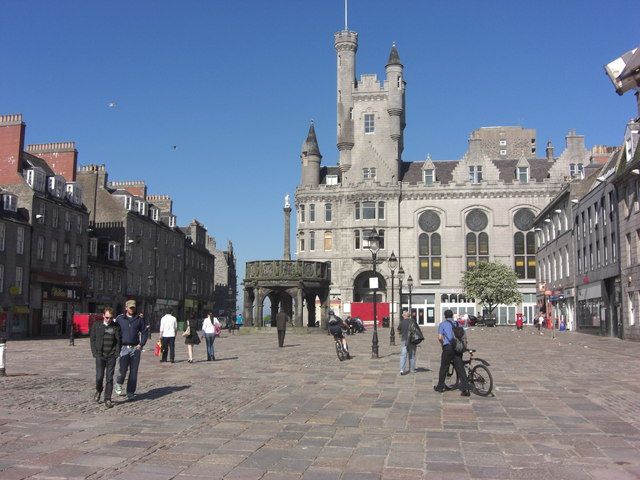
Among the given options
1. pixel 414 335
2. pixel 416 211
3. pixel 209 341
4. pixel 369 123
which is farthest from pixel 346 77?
pixel 414 335

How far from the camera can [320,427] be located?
398 inches

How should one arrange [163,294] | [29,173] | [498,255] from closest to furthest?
[29,173]
[163,294]
[498,255]

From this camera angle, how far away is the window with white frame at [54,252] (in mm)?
49531

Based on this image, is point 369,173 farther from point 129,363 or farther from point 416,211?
point 129,363

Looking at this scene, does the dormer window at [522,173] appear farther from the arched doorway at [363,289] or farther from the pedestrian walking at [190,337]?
the pedestrian walking at [190,337]

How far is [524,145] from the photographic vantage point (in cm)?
10100

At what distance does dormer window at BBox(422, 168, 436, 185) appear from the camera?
78875mm

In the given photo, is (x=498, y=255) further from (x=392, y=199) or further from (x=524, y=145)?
(x=524, y=145)

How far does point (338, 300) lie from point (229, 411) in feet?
214

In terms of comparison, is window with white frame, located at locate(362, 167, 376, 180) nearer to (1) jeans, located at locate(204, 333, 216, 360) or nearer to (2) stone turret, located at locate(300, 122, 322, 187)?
(2) stone turret, located at locate(300, 122, 322, 187)

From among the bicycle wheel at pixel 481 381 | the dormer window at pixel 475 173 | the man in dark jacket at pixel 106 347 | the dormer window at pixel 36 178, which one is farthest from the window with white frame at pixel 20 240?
the dormer window at pixel 475 173

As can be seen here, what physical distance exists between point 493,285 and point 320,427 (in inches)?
2353

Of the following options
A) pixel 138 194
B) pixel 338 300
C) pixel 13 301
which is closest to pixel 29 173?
pixel 13 301

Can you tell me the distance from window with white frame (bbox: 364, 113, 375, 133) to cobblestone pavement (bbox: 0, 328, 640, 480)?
64409mm
